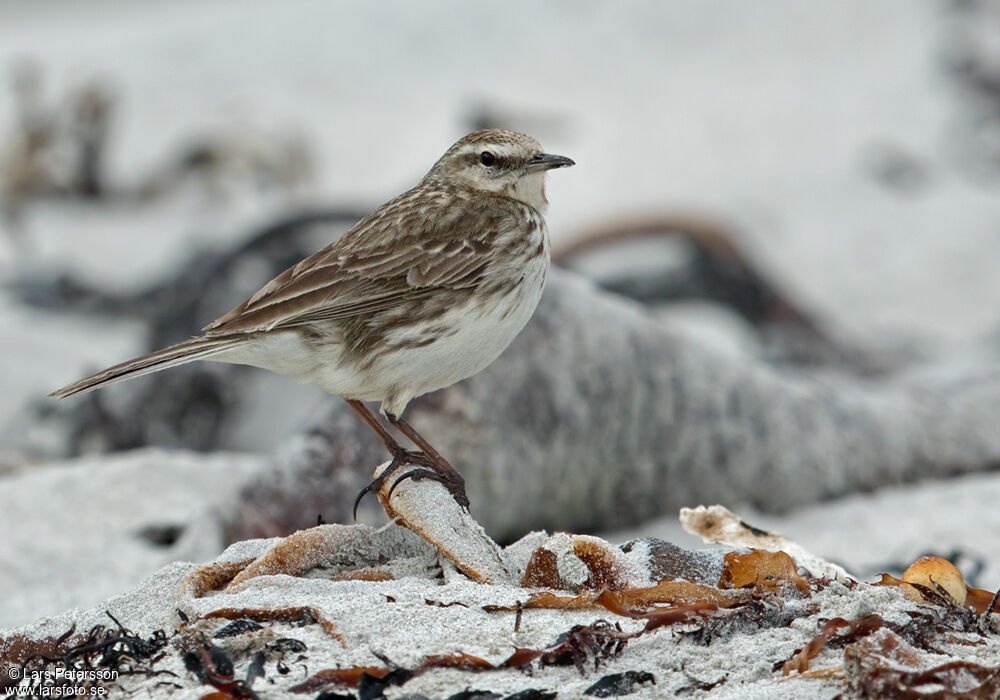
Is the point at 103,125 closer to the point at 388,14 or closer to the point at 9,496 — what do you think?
the point at 388,14

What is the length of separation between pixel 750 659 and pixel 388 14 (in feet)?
45.1

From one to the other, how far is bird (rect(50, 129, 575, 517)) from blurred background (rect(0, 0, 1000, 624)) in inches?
168

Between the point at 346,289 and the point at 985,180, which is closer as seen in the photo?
the point at 346,289

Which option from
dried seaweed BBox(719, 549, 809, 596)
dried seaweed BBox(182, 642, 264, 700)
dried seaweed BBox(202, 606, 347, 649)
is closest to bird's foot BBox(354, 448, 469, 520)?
dried seaweed BBox(202, 606, 347, 649)

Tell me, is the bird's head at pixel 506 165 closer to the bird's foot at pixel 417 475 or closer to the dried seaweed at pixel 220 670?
the bird's foot at pixel 417 475

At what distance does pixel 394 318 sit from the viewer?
4930 mm

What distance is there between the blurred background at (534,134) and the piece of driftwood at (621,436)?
9.08ft

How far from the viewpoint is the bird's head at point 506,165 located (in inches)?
217

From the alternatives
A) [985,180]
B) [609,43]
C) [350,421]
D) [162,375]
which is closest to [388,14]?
[609,43]

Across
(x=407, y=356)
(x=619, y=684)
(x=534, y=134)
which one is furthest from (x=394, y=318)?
(x=534, y=134)

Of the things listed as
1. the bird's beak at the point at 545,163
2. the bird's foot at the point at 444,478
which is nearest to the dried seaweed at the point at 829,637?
the bird's foot at the point at 444,478

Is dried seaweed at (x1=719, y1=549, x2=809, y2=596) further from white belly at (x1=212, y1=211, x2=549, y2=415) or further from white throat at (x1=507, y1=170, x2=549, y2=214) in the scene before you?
white throat at (x1=507, y1=170, x2=549, y2=214)

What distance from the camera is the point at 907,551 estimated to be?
643 centimetres

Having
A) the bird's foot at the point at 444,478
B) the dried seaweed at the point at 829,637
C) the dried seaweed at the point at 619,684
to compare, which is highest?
the bird's foot at the point at 444,478
